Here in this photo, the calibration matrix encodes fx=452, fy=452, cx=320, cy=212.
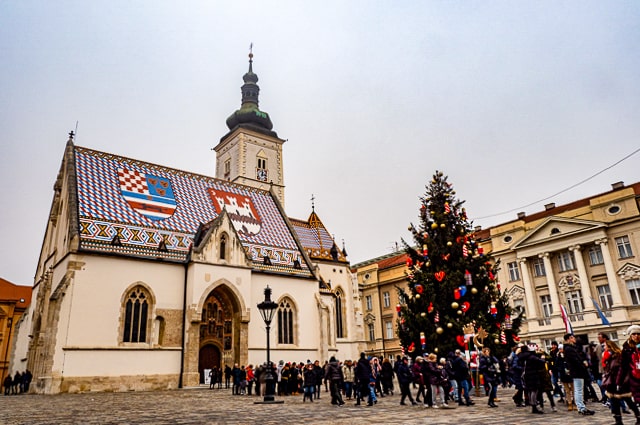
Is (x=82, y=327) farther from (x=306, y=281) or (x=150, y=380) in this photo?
(x=306, y=281)

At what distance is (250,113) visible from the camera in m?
56.7

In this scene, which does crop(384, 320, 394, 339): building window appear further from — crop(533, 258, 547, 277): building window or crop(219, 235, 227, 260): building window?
crop(219, 235, 227, 260): building window

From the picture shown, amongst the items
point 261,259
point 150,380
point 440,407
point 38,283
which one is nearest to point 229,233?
point 261,259

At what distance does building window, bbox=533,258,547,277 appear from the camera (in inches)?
1454

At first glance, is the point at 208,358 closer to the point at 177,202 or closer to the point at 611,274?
the point at 177,202

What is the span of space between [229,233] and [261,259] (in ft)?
11.3

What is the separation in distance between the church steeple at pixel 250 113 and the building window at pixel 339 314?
2629cm

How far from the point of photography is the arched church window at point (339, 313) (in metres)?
37.0

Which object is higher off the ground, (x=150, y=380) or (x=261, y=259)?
(x=261, y=259)

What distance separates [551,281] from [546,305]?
2.10m

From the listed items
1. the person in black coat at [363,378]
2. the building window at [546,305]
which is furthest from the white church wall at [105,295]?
the building window at [546,305]

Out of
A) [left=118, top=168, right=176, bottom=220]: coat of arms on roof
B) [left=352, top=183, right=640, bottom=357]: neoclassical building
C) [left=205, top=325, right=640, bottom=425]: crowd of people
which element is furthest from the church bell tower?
[left=205, top=325, right=640, bottom=425]: crowd of people

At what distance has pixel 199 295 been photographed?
25031mm

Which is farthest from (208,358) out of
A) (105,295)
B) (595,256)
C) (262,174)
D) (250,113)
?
(250,113)
